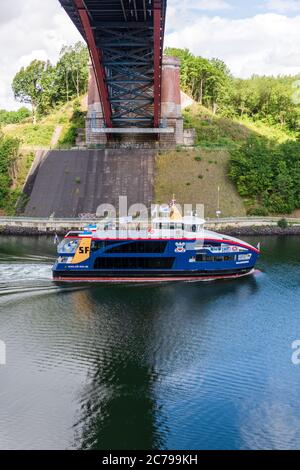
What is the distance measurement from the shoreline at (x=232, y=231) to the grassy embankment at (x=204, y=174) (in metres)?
2.25

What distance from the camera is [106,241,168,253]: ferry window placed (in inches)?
1284

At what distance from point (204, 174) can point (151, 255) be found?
72.6ft

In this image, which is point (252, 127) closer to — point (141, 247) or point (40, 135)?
point (40, 135)

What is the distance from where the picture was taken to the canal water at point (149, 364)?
17531 millimetres

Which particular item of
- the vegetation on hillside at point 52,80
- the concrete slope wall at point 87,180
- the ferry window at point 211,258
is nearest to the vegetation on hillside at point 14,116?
the vegetation on hillside at point 52,80

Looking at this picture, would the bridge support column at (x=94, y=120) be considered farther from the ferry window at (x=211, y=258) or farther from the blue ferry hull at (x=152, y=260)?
the ferry window at (x=211, y=258)

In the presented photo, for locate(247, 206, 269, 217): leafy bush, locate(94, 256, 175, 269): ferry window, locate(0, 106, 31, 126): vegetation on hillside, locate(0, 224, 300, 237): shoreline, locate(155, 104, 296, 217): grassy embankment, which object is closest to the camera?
locate(94, 256, 175, 269): ferry window

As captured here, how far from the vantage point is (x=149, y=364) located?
2230 cm

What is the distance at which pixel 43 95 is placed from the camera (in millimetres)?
72875

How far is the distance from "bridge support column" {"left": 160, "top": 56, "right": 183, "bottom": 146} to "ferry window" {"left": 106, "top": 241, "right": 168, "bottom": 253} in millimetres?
26769

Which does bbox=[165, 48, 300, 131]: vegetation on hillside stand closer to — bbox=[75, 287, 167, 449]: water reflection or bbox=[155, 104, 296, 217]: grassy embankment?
bbox=[155, 104, 296, 217]: grassy embankment

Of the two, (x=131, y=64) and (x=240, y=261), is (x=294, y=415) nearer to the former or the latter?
(x=240, y=261)

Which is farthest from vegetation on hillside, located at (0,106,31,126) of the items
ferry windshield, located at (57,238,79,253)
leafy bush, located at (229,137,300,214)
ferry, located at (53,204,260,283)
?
ferry, located at (53,204,260,283)
